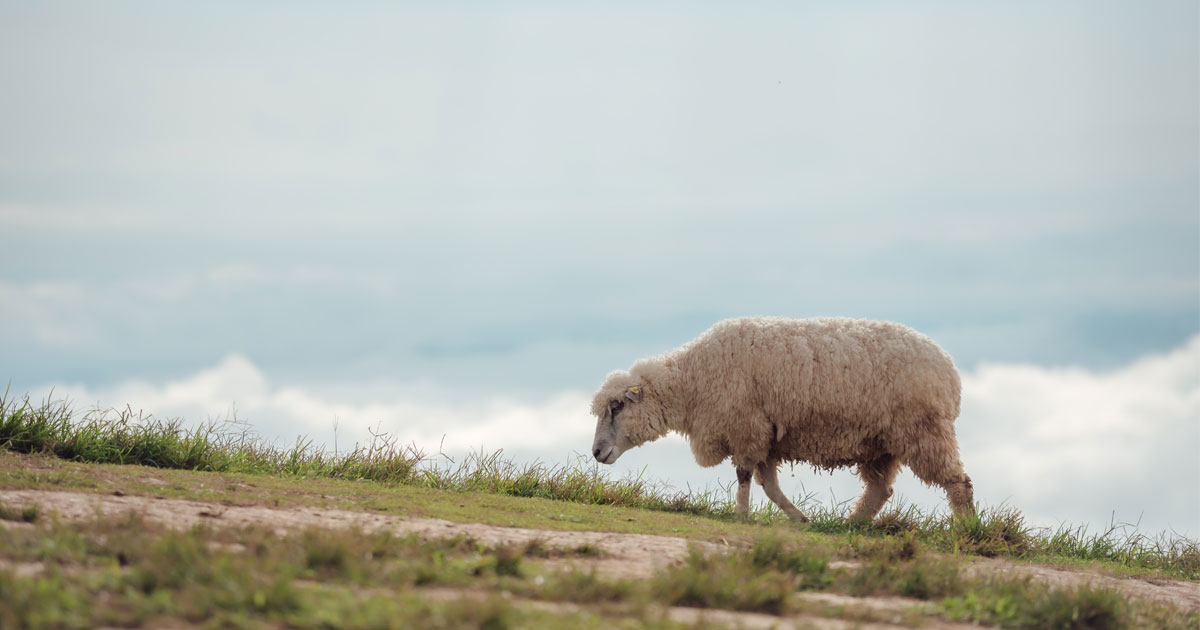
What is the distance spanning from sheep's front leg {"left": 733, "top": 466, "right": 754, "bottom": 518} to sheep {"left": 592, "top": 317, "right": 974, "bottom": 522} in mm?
12

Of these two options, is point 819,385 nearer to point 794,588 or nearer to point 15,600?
point 794,588

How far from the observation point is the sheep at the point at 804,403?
10.3 m

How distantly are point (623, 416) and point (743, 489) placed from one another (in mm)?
1549

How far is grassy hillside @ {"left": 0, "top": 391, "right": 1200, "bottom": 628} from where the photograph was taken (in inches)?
163

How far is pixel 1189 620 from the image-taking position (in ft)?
21.0

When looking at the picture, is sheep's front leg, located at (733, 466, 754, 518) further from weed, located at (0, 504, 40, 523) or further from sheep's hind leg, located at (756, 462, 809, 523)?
weed, located at (0, 504, 40, 523)

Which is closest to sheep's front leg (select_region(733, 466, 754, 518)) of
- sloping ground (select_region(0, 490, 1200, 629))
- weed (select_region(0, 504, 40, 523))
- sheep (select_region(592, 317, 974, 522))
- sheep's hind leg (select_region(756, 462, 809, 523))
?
sheep (select_region(592, 317, 974, 522))

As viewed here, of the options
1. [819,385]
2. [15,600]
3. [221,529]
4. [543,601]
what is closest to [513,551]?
[543,601]

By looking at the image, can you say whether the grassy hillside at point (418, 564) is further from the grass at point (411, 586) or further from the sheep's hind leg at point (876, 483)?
the sheep's hind leg at point (876, 483)

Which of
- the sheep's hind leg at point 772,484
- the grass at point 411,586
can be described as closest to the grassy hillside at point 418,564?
the grass at point 411,586

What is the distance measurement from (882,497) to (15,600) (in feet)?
29.6

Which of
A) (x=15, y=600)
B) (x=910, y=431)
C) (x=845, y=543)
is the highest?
(x=910, y=431)

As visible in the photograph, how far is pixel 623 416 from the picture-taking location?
1117cm

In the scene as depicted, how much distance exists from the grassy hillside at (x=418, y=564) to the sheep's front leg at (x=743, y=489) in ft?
1.19
